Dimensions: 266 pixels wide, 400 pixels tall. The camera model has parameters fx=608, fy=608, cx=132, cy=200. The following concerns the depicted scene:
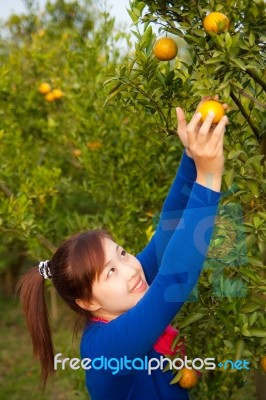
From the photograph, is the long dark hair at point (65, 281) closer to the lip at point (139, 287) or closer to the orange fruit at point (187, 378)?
the lip at point (139, 287)

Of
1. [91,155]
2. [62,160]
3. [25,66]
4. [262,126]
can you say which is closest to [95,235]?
[262,126]

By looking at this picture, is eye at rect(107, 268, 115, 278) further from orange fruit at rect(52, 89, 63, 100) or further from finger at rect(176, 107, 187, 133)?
orange fruit at rect(52, 89, 63, 100)

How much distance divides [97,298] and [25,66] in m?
3.27

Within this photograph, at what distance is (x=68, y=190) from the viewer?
11.5 feet

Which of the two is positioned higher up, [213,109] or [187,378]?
[213,109]

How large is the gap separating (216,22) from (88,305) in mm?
709

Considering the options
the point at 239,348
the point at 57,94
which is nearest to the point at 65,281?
the point at 239,348

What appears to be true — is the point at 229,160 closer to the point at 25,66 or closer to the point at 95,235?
the point at 95,235

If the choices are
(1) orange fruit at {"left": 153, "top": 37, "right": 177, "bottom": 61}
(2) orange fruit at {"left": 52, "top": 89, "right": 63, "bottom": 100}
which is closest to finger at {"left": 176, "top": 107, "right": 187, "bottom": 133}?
(1) orange fruit at {"left": 153, "top": 37, "right": 177, "bottom": 61}

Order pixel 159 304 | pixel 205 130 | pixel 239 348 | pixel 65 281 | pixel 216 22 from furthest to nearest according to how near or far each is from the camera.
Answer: pixel 65 281, pixel 239 348, pixel 216 22, pixel 159 304, pixel 205 130

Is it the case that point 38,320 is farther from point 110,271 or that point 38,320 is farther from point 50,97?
point 50,97

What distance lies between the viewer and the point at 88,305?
4.78 ft

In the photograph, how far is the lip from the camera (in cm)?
139

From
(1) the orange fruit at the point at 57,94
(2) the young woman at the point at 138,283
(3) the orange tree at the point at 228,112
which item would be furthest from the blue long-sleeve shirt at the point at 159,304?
(1) the orange fruit at the point at 57,94
